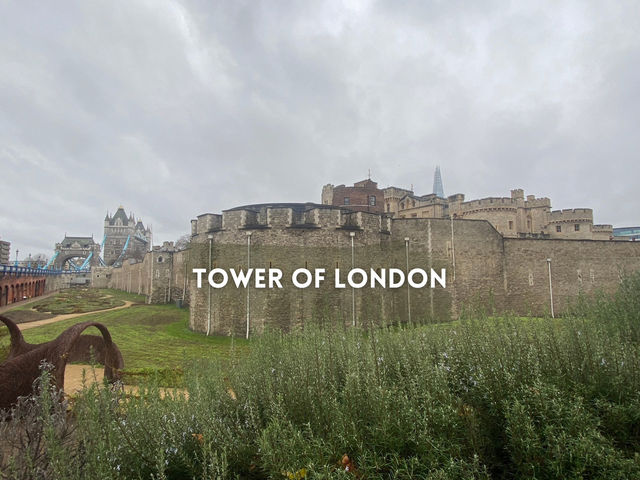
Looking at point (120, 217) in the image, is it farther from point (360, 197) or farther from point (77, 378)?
point (77, 378)

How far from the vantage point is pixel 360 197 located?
36688 mm

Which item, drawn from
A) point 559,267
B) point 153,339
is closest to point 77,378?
point 153,339

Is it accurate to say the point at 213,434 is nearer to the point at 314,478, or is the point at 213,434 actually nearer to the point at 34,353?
the point at 314,478

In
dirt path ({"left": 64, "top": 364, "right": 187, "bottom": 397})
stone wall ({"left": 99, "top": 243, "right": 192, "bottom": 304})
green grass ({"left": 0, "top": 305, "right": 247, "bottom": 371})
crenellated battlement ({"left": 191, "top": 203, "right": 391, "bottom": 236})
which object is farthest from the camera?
stone wall ({"left": 99, "top": 243, "right": 192, "bottom": 304})

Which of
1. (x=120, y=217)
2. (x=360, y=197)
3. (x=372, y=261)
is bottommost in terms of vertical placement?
(x=372, y=261)

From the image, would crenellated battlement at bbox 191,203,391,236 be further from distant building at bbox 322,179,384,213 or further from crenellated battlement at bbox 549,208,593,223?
crenellated battlement at bbox 549,208,593,223

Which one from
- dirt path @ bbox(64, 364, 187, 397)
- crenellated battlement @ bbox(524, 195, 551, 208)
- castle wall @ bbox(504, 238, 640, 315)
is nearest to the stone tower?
crenellated battlement @ bbox(524, 195, 551, 208)

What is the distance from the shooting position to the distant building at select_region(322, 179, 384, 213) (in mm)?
36531

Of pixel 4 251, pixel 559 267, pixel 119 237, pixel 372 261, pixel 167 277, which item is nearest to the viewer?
pixel 372 261

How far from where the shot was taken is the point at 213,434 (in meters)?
3.08

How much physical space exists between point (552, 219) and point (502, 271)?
877 inches

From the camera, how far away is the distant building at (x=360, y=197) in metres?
36.5

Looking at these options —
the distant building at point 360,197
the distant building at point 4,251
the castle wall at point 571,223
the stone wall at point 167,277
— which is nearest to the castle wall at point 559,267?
the distant building at point 360,197

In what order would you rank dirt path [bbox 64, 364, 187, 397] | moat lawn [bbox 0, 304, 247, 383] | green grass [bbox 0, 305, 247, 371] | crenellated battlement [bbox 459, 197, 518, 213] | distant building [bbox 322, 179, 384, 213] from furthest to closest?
crenellated battlement [bbox 459, 197, 518, 213] < distant building [bbox 322, 179, 384, 213] < green grass [bbox 0, 305, 247, 371] < moat lawn [bbox 0, 304, 247, 383] < dirt path [bbox 64, 364, 187, 397]
